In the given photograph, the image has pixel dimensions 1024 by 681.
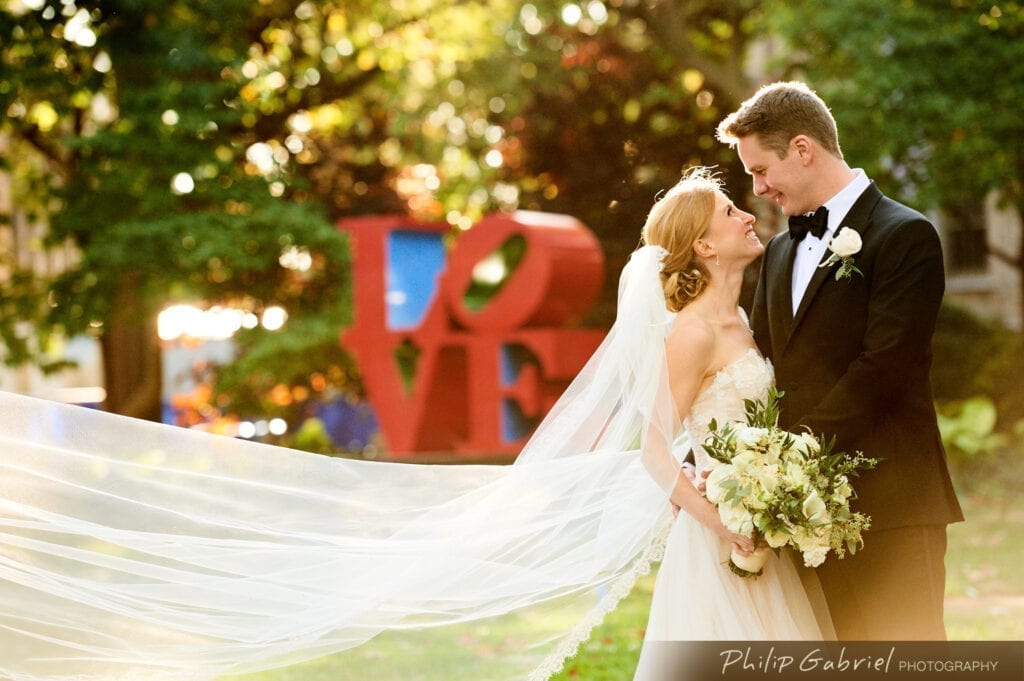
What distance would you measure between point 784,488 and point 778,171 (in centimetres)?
110

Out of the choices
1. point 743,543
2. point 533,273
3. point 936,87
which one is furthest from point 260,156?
point 743,543

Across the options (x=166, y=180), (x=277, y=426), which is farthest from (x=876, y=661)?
(x=277, y=426)

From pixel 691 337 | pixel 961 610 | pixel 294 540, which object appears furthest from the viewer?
pixel 961 610

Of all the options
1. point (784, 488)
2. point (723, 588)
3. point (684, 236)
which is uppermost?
point (684, 236)

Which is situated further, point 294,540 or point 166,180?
point 166,180

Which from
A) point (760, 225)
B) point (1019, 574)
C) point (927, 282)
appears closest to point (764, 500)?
point (927, 282)

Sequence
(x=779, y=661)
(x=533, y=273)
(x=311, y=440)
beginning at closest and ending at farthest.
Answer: (x=779, y=661), (x=533, y=273), (x=311, y=440)

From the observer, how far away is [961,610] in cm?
793

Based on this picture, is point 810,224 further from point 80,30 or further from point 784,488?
point 80,30

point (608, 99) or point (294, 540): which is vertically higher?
point (608, 99)

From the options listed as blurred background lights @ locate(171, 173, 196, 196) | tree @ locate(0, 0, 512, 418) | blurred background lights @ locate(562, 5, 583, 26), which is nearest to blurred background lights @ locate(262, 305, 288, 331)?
tree @ locate(0, 0, 512, 418)

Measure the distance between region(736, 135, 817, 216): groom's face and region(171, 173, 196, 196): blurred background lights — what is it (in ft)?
39.9

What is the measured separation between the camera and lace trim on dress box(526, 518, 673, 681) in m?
4.18

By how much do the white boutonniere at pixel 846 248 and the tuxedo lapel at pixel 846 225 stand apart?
0.20ft
